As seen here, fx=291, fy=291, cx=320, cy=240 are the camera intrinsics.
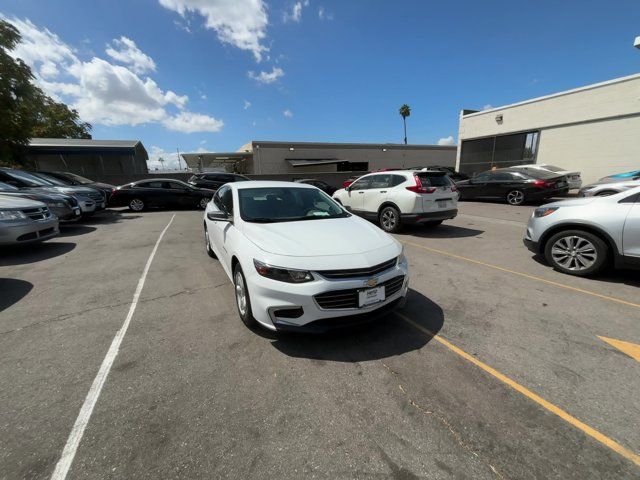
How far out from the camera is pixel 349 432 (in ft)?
6.51

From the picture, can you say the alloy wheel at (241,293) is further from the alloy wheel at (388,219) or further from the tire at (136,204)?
the tire at (136,204)

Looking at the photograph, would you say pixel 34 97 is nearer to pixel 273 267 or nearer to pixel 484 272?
pixel 273 267

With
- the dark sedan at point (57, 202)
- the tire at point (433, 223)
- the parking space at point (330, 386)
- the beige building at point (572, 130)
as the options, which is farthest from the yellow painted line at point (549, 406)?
the beige building at point (572, 130)

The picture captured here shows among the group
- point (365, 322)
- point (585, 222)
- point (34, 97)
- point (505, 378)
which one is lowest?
point (505, 378)

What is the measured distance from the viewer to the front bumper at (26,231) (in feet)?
18.4

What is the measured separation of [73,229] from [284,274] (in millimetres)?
9382

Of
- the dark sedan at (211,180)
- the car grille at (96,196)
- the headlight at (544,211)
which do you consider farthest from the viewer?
the dark sedan at (211,180)

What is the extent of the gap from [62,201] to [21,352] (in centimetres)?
742

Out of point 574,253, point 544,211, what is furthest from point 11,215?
point 574,253

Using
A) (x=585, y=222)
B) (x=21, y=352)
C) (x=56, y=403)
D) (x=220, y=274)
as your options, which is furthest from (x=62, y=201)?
(x=585, y=222)

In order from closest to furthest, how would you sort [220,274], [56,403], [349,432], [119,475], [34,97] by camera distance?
1. [119,475]
2. [349,432]
3. [56,403]
4. [220,274]
5. [34,97]

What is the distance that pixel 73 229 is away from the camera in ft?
28.8

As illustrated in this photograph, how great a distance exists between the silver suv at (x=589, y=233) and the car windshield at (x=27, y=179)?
13.6 meters

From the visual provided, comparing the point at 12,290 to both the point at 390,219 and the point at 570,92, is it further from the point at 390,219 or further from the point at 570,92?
the point at 570,92
